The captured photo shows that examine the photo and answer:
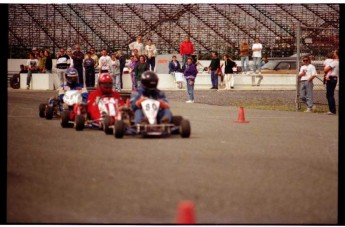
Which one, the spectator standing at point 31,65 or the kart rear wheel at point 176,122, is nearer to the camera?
the kart rear wheel at point 176,122

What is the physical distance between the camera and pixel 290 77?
82.4ft

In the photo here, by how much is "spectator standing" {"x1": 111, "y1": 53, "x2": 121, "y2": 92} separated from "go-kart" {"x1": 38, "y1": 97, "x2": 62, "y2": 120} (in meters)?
1.14

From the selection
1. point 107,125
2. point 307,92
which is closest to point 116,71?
point 107,125

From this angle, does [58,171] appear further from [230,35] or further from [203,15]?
[230,35]

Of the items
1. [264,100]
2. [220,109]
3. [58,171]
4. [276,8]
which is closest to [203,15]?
[276,8]

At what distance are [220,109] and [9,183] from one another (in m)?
10.9

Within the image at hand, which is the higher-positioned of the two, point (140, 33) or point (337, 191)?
point (140, 33)

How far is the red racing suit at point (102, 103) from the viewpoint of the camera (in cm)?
1591

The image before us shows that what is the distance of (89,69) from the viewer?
17.0m

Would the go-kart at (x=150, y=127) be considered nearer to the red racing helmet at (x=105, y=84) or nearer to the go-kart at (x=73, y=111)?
the go-kart at (x=73, y=111)

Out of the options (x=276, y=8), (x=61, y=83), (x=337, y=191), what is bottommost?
(x=337, y=191)

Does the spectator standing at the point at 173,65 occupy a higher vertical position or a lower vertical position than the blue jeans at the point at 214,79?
higher

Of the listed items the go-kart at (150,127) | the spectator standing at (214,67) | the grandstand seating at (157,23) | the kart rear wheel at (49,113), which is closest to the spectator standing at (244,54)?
the grandstand seating at (157,23)
